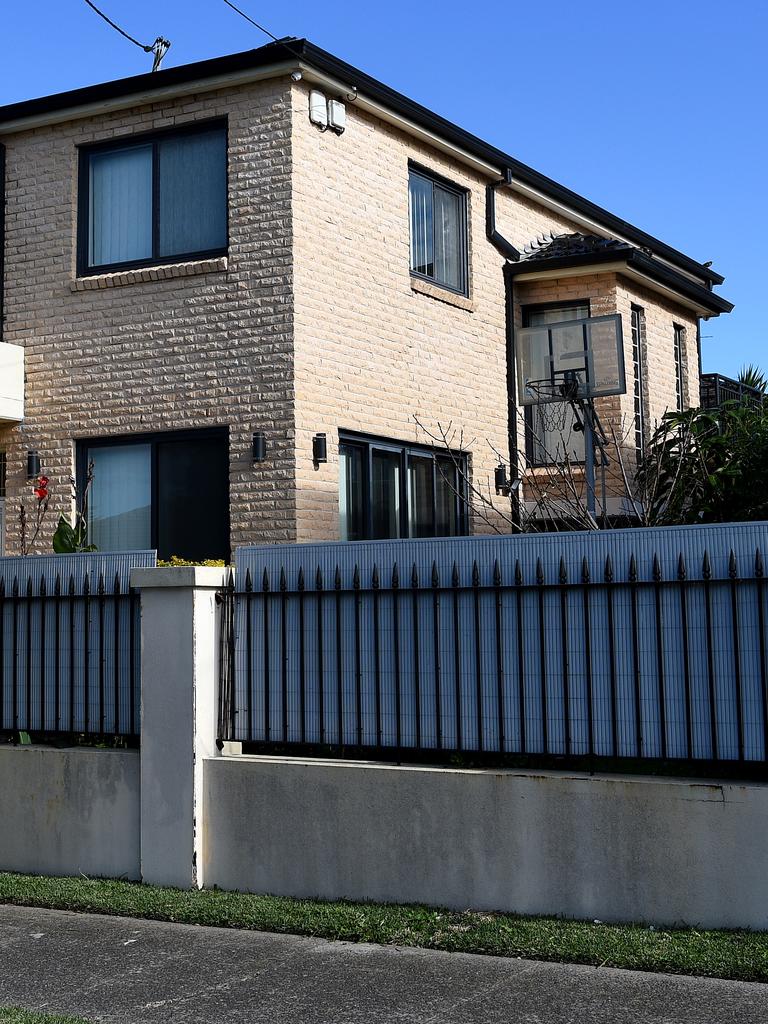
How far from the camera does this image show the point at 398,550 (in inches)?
301

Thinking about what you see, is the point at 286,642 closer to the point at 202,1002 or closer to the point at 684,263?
the point at 202,1002

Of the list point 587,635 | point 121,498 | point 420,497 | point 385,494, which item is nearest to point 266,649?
point 587,635

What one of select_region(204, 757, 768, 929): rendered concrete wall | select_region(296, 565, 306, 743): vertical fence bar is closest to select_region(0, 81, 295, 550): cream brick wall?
select_region(296, 565, 306, 743): vertical fence bar

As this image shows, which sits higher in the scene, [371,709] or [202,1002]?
[371,709]

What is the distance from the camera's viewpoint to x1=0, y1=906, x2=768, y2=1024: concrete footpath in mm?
5426

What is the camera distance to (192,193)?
41.1ft

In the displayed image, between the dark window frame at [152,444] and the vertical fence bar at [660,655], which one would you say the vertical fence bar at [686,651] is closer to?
the vertical fence bar at [660,655]

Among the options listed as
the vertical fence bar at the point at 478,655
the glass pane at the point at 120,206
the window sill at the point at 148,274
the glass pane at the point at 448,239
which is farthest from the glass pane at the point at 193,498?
the vertical fence bar at the point at 478,655

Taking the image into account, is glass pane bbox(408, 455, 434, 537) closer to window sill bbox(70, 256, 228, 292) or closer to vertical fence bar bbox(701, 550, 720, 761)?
window sill bbox(70, 256, 228, 292)

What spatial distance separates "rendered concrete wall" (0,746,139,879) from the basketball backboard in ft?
19.9

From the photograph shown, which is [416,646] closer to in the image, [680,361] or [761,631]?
[761,631]

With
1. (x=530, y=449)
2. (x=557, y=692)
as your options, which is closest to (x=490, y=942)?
(x=557, y=692)

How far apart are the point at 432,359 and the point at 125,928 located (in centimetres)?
791

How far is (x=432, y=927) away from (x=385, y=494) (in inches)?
269
